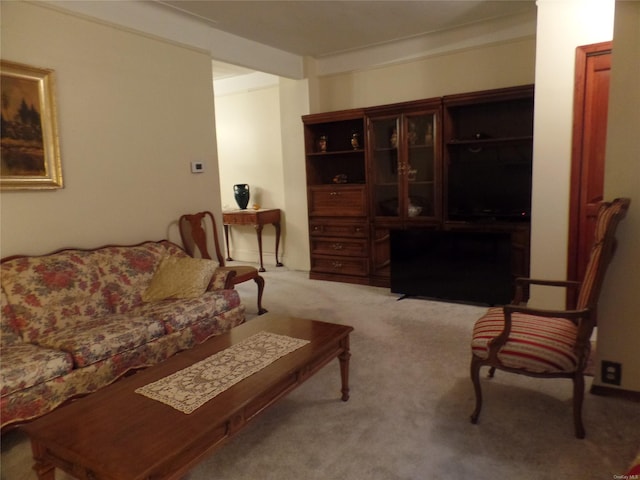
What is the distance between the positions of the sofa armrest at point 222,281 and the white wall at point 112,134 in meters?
0.77

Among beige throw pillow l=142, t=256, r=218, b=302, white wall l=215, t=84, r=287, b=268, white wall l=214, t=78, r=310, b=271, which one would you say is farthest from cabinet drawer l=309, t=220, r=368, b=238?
beige throw pillow l=142, t=256, r=218, b=302

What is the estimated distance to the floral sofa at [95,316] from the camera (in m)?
2.11

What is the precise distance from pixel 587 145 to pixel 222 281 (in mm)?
2915

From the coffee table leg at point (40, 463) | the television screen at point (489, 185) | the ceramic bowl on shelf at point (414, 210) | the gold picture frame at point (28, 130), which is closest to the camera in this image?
the coffee table leg at point (40, 463)

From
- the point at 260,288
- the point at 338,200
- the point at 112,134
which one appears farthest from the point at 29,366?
the point at 338,200

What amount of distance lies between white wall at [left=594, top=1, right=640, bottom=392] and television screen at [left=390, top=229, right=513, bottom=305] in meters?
1.55

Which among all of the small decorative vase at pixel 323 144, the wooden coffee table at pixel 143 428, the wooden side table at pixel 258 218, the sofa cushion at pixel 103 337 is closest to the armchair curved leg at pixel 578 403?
the wooden coffee table at pixel 143 428

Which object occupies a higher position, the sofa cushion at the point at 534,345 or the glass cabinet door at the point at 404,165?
the glass cabinet door at the point at 404,165

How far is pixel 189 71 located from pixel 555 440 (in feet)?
12.5

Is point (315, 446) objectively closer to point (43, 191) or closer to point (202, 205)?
point (43, 191)

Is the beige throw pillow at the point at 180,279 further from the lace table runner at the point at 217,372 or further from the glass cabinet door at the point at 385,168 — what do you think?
the glass cabinet door at the point at 385,168

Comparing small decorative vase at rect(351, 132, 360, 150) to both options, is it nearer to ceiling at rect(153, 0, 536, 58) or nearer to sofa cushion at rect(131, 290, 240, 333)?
ceiling at rect(153, 0, 536, 58)

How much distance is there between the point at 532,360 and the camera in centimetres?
196

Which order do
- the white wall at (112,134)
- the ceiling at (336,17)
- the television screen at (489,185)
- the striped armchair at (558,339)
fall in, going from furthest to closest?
the television screen at (489,185) < the ceiling at (336,17) < the white wall at (112,134) < the striped armchair at (558,339)
